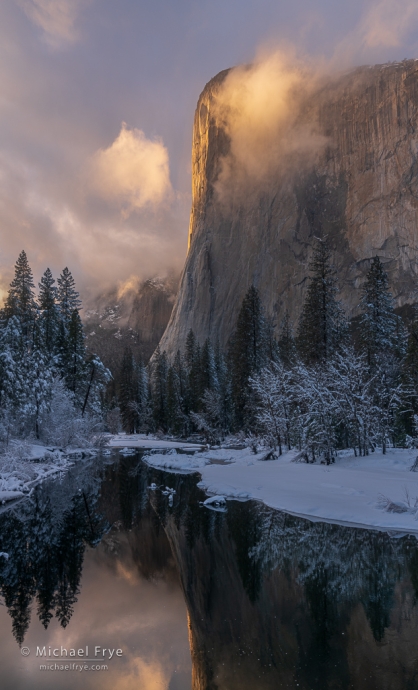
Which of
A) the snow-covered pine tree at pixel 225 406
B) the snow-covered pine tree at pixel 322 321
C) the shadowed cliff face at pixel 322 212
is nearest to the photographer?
the snow-covered pine tree at pixel 322 321

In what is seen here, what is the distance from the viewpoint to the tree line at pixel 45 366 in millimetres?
28938

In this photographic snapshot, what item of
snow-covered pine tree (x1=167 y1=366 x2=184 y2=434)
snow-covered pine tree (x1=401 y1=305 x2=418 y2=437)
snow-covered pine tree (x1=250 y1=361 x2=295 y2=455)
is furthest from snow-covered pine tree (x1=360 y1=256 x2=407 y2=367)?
snow-covered pine tree (x1=167 y1=366 x2=184 y2=434)

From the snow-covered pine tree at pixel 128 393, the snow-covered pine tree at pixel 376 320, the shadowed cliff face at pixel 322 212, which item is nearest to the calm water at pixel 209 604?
the snow-covered pine tree at pixel 376 320

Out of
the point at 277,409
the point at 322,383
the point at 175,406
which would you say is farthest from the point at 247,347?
the point at 322,383

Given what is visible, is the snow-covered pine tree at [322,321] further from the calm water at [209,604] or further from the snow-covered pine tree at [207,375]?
the snow-covered pine tree at [207,375]

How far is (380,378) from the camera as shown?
23.6 m

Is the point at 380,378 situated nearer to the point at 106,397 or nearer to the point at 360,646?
the point at 360,646

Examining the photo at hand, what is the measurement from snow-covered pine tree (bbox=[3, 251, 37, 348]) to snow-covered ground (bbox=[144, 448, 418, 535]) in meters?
22.8

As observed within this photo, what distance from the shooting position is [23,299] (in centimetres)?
3906

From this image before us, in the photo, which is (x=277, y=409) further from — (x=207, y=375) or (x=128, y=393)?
(x=128, y=393)

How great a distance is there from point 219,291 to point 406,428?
269 ft

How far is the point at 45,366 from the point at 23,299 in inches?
334

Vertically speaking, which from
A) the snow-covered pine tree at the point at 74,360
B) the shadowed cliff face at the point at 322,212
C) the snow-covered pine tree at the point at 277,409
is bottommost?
the snow-covered pine tree at the point at 277,409

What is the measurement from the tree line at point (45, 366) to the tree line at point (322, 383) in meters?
11.8
